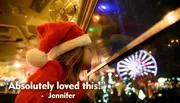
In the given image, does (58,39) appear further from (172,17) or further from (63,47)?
(172,17)

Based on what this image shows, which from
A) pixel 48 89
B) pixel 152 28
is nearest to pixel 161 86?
pixel 152 28

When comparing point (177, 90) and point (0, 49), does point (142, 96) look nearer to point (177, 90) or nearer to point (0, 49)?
point (177, 90)

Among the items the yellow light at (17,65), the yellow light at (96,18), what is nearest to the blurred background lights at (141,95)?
the yellow light at (96,18)

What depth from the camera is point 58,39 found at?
3.02ft

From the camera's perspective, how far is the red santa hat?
90cm

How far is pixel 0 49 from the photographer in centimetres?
359

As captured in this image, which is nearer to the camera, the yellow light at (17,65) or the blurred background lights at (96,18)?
the blurred background lights at (96,18)

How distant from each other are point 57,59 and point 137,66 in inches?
16.9

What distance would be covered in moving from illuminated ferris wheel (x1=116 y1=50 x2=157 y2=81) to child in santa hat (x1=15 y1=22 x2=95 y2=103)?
258 millimetres

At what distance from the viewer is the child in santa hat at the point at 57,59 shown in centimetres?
81

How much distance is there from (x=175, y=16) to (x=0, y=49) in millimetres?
3373

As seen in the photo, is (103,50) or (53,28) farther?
(103,50)

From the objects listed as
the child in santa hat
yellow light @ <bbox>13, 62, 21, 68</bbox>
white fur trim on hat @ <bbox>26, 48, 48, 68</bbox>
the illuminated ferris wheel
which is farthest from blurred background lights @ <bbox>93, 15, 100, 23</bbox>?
yellow light @ <bbox>13, 62, 21, 68</bbox>

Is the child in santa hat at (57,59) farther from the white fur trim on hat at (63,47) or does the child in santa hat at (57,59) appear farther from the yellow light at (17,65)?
the yellow light at (17,65)
